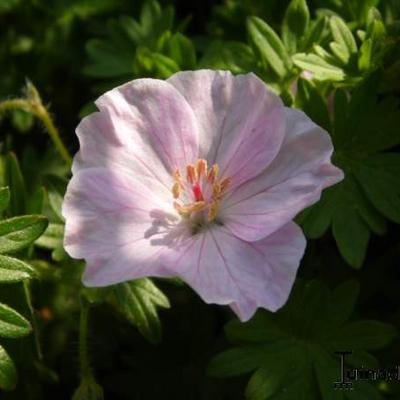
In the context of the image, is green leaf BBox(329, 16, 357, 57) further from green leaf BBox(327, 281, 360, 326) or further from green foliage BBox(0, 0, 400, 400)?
green leaf BBox(327, 281, 360, 326)

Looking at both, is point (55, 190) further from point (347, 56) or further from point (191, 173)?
point (347, 56)

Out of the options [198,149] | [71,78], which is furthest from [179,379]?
[71,78]

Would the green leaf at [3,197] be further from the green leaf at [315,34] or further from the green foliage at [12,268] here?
the green leaf at [315,34]

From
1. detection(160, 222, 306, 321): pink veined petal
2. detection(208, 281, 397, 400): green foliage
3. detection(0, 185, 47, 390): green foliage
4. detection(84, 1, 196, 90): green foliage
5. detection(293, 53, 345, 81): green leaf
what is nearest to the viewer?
detection(160, 222, 306, 321): pink veined petal

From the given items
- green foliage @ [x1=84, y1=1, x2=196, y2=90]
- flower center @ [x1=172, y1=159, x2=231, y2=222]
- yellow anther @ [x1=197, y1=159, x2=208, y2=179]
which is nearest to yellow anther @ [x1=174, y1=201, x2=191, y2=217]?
flower center @ [x1=172, y1=159, x2=231, y2=222]

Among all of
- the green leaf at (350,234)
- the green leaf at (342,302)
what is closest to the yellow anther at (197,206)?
the green leaf at (350,234)
